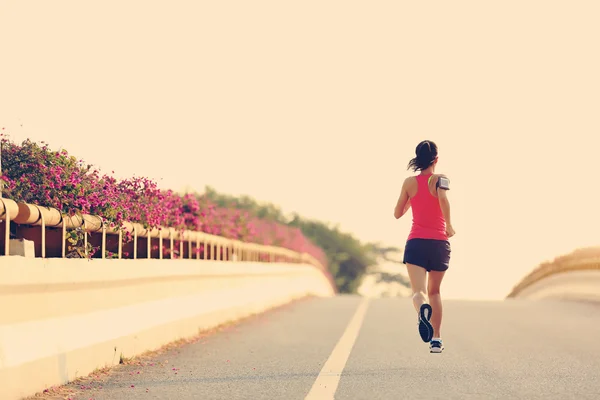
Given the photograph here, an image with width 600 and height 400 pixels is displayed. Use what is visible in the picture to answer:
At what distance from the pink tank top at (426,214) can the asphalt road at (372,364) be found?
1272 millimetres

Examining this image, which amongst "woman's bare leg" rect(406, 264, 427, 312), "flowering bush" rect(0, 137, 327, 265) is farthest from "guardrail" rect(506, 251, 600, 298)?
"woman's bare leg" rect(406, 264, 427, 312)

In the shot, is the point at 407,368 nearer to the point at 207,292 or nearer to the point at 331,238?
the point at 207,292

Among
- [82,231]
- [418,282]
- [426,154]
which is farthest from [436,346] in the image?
[82,231]

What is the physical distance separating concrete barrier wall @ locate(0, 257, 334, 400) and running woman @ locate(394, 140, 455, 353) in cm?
282

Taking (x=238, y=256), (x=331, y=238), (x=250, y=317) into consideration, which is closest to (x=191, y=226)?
(x=250, y=317)

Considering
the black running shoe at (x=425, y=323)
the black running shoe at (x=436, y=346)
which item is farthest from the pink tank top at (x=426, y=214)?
the black running shoe at (x=436, y=346)

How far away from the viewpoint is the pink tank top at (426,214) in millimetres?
10398

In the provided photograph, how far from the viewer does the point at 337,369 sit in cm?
1009

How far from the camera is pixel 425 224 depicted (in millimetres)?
10492

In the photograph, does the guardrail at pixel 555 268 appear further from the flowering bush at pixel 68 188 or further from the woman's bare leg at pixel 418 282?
the woman's bare leg at pixel 418 282

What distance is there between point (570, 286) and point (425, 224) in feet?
57.6

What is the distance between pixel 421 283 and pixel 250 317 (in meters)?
8.02

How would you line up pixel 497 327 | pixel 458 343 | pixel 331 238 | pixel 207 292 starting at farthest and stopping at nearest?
pixel 331 238, pixel 497 327, pixel 207 292, pixel 458 343

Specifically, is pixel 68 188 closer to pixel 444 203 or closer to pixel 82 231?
pixel 82 231
